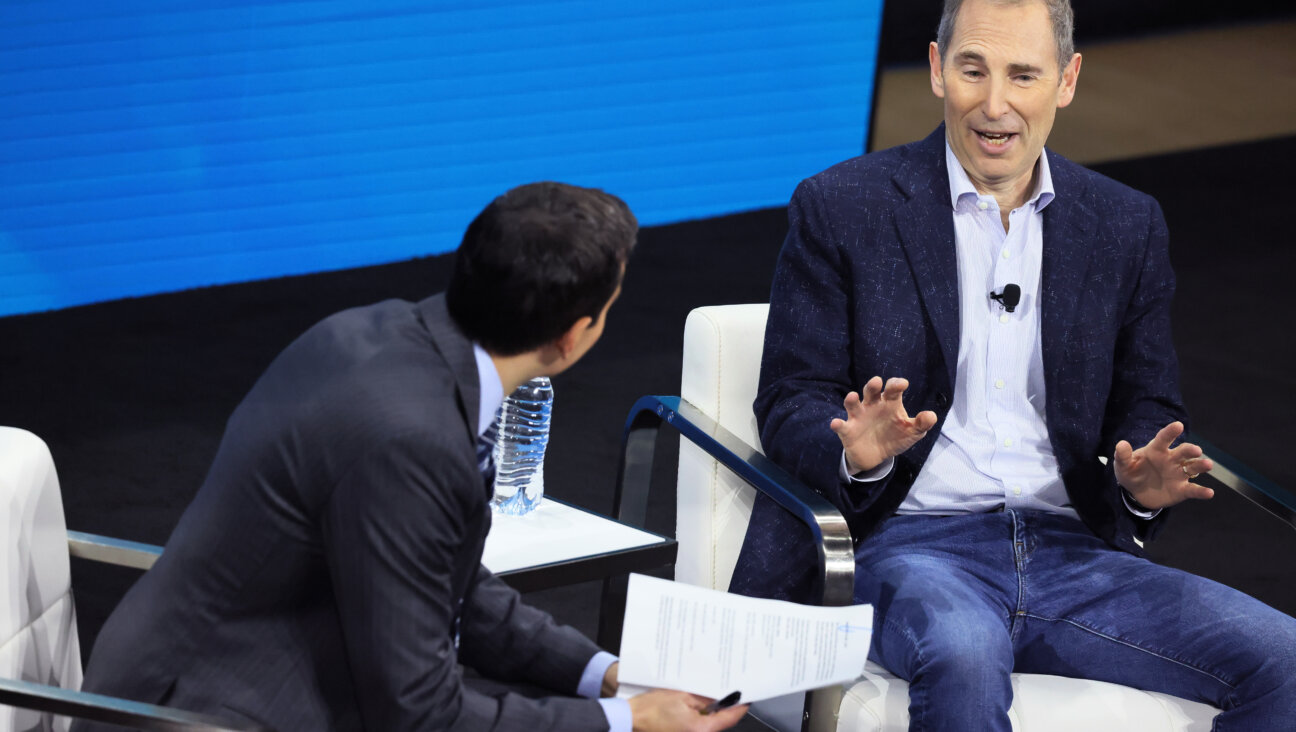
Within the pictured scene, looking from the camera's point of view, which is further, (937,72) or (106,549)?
(937,72)

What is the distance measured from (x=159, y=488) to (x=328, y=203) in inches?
81.7

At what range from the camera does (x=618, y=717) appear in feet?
5.82

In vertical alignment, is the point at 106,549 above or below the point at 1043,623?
above

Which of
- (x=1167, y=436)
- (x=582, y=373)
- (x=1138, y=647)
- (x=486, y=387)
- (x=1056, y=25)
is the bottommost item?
(x=582, y=373)

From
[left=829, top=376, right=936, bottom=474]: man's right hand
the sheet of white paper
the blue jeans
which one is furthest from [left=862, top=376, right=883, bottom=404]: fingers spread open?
the sheet of white paper

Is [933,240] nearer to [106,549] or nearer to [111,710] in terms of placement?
[106,549]

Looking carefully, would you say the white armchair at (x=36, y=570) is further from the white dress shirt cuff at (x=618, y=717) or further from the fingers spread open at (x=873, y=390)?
the fingers spread open at (x=873, y=390)

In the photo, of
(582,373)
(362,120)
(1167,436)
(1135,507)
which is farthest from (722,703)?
(362,120)

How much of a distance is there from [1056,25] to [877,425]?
838 millimetres

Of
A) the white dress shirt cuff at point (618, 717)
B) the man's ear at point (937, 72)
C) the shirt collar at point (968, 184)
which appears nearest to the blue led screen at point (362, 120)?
the man's ear at point (937, 72)

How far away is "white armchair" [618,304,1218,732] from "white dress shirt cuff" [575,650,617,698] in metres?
0.34

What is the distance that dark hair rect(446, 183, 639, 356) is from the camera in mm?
1655

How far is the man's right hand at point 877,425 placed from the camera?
2.13 m

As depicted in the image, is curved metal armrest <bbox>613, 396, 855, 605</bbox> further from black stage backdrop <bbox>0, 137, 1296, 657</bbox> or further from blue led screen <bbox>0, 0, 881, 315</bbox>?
blue led screen <bbox>0, 0, 881, 315</bbox>
